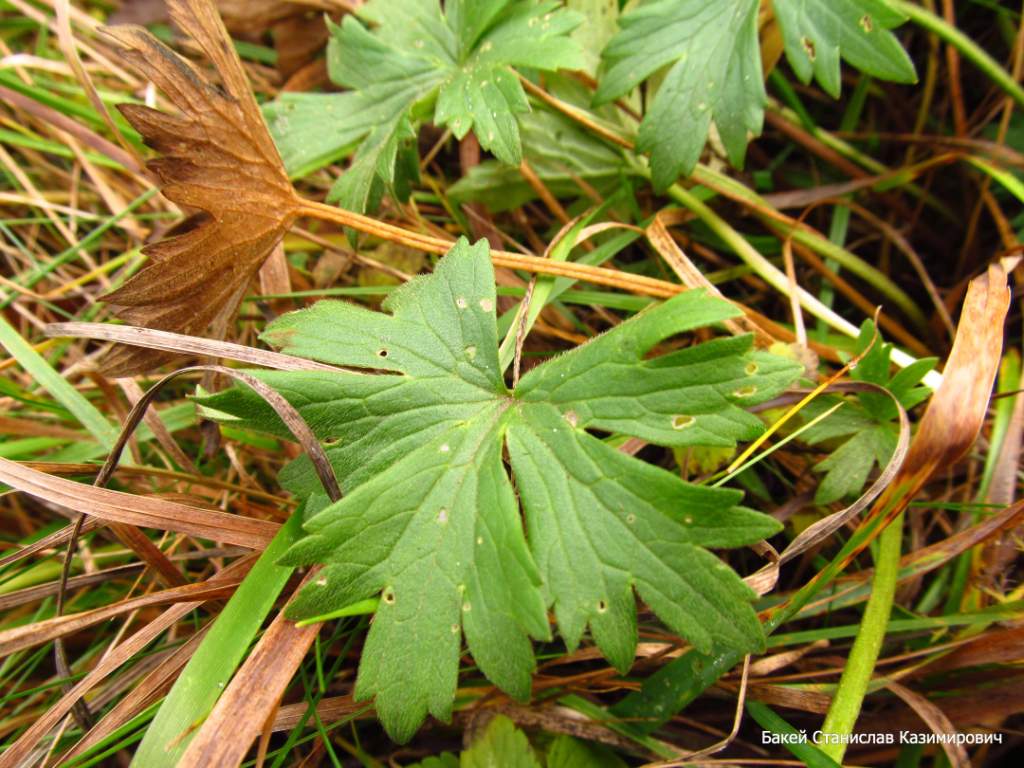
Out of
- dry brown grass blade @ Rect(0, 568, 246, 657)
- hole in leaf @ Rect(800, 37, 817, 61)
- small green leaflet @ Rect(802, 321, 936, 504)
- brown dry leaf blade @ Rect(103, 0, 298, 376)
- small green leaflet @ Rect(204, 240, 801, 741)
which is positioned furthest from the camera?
hole in leaf @ Rect(800, 37, 817, 61)

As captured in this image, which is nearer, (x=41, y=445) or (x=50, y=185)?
(x=41, y=445)

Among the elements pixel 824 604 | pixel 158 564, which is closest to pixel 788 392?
pixel 824 604

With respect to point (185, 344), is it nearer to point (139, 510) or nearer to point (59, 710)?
point (139, 510)

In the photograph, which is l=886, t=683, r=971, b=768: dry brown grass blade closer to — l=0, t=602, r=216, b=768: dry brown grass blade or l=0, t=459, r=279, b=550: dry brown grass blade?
l=0, t=459, r=279, b=550: dry brown grass blade

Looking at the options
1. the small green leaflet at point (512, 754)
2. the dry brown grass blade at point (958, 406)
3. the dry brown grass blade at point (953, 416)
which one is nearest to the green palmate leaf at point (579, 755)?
the small green leaflet at point (512, 754)

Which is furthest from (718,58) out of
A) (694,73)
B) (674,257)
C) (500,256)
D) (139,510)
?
(139,510)

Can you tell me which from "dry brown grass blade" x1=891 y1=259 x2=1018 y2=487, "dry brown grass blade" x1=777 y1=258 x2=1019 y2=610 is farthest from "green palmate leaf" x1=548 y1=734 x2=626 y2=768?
"dry brown grass blade" x1=891 y1=259 x2=1018 y2=487

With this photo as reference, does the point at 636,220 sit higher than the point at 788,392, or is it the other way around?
the point at 636,220

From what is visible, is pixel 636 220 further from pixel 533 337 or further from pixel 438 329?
pixel 438 329
